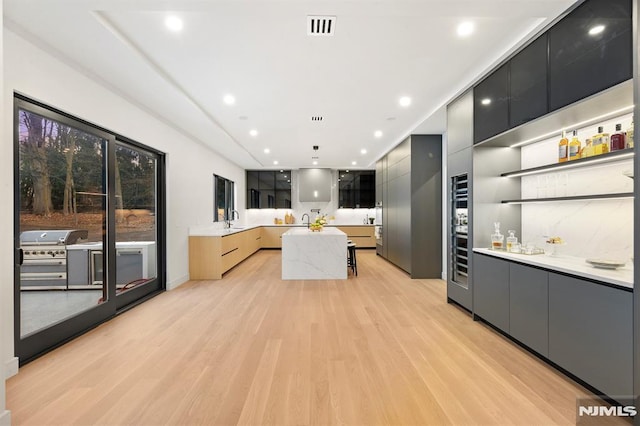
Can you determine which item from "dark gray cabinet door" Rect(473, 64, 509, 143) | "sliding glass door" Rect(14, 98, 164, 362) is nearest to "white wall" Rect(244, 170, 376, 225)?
"sliding glass door" Rect(14, 98, 164, 362)

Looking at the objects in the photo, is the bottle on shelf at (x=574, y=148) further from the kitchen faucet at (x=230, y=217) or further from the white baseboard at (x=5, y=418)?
the kitchen faucet at (x=230, y=217)

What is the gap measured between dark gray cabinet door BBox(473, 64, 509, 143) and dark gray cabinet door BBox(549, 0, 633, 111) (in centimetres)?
54

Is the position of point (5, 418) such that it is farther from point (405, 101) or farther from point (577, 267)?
point (405, 101)

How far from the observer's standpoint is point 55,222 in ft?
8.91

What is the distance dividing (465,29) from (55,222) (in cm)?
417

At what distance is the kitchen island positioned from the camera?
5.39m

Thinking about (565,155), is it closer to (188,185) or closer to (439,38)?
(439,38)

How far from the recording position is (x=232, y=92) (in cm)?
350

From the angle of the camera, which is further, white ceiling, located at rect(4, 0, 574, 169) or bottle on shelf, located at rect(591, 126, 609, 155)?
bottle on shelf, located at rect(591, 126, 609, 155)

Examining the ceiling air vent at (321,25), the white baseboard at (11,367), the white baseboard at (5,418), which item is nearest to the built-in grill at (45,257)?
the white baseboard at (11,367)

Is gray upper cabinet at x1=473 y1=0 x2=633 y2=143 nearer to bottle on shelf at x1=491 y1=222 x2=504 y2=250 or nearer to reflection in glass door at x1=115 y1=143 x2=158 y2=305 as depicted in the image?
bottle on shelf at x1=491 y1=222 x2=504 y2=250

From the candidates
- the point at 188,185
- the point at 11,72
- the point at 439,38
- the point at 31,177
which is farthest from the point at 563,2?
the point at 188,185

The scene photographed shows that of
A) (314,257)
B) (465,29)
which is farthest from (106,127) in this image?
(465,29)

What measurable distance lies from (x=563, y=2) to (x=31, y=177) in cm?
447
